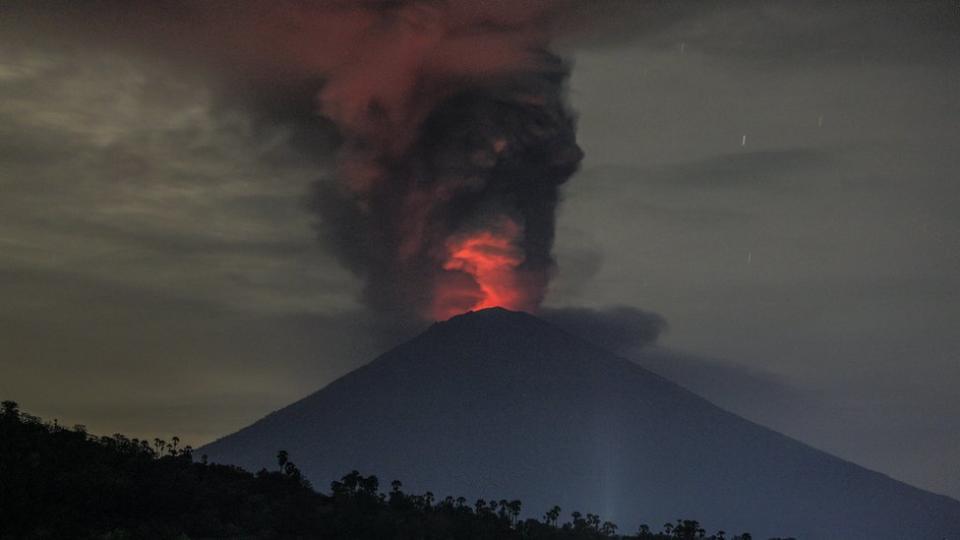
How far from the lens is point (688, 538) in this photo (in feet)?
326

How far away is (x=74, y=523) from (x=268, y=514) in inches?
515

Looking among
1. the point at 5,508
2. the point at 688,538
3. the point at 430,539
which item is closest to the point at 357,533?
the point at 430,539

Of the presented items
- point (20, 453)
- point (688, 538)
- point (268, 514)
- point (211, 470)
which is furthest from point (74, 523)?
point (688, 538)

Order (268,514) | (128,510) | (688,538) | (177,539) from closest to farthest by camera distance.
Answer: (177,539)
(128,510)
(268,514)
(688,538)

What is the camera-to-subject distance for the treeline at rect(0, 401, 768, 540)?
5744cm

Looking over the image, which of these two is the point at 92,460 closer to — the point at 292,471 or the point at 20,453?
the point at 20,453

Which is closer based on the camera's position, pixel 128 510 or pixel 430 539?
pixel 128 510

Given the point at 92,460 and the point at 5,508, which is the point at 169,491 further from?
the point at 5,508

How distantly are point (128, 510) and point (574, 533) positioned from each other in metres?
30.7

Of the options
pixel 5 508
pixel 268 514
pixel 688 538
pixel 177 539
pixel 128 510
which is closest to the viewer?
pixel 5 508

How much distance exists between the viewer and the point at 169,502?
219 ft

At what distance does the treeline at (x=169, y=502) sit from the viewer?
57.4m

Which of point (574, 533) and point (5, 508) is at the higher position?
point (574, 533)

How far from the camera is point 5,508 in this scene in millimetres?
54812
